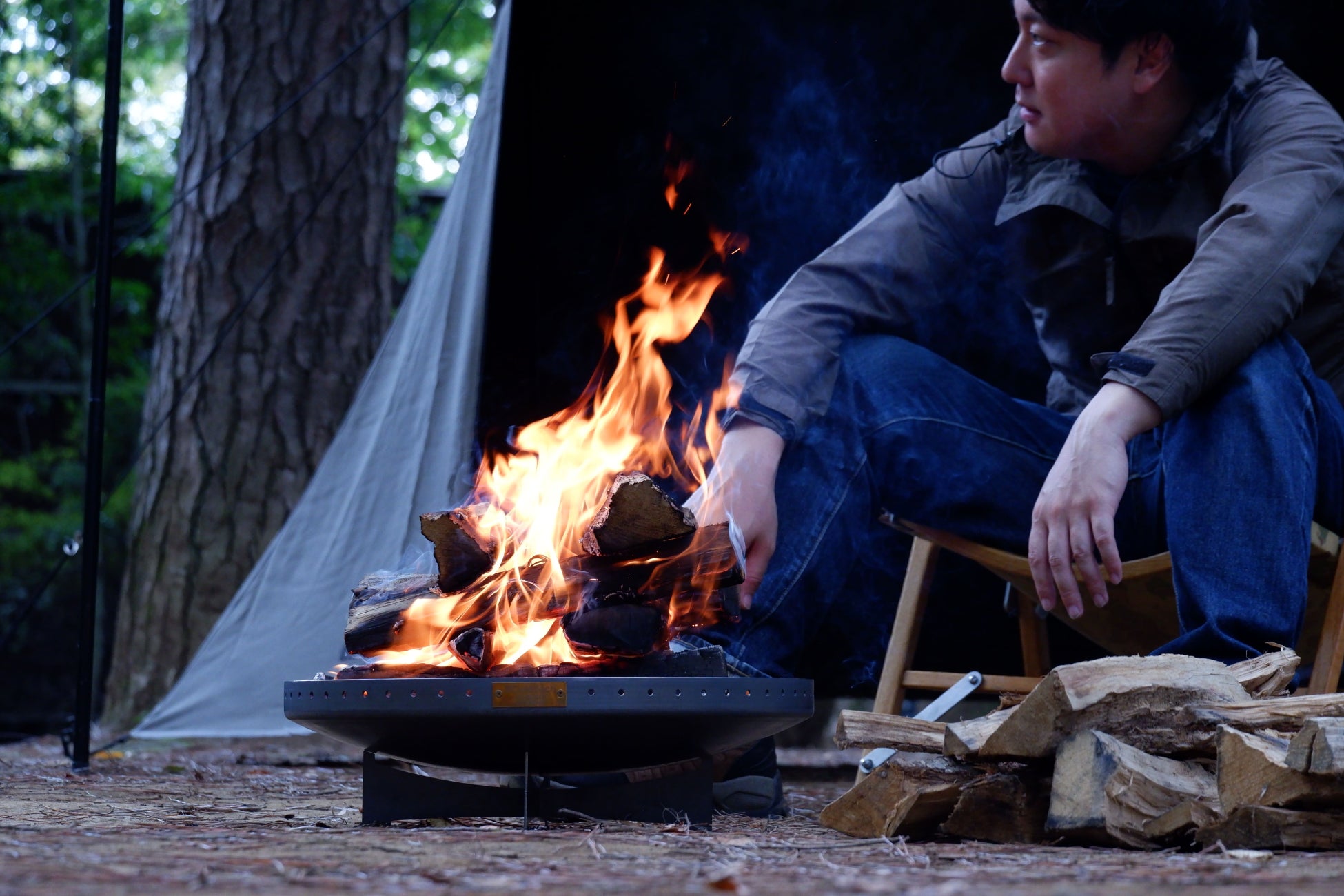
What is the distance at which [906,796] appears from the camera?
1.64 meters

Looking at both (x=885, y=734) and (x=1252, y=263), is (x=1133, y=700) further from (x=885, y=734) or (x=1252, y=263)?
(x=1252, y=263)

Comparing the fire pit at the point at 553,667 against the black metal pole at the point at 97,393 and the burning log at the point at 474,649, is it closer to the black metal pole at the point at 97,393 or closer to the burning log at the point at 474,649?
the burning log at the point at 474,649

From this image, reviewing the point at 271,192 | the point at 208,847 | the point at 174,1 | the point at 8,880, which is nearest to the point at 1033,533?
the point at 208,847

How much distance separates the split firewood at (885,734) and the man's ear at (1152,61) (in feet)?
3.97

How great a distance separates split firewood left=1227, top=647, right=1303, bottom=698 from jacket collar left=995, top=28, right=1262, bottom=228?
0.95m

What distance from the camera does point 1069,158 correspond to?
233 cm

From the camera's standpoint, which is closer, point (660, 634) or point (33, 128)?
point (660, 634)

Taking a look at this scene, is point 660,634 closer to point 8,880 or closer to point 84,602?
point 8,880

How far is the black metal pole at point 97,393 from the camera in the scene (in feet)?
8.73

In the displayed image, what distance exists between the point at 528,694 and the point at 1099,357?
3.48ft

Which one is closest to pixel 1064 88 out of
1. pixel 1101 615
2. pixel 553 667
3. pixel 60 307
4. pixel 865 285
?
pixel 865 285

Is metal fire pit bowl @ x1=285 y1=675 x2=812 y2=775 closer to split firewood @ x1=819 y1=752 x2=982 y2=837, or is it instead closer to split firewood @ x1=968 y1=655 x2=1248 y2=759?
Answer: split firewood @ x1=819 y1=752 x2=982 y2=837

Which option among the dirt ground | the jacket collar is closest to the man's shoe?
the dirt ground

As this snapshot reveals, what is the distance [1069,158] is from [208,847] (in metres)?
1.83
